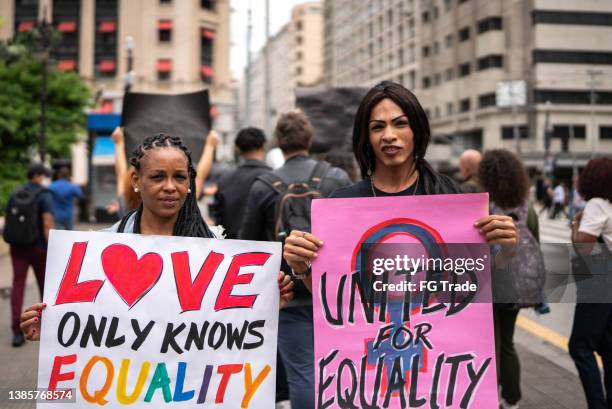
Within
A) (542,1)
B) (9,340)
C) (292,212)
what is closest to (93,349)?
(292,212)

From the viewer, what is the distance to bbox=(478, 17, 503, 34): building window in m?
18.2

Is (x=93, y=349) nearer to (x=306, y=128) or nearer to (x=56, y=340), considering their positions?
(x=56, y=340)

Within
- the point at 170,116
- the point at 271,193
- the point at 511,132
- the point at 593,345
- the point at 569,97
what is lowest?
the point at 593,345

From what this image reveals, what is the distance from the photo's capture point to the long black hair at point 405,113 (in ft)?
8.30

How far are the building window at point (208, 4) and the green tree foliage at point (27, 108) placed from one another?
27.0 meters

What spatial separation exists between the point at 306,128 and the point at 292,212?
65cm

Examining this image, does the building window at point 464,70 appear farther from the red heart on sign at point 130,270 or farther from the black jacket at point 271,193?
the red heart on sign at point 130,270

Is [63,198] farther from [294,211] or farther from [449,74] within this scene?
[449,74]

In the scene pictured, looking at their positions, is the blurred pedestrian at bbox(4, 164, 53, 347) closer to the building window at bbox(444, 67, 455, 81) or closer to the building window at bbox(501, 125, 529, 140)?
the building window at bbox(501, 125, 529, 140)

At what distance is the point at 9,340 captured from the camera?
653 centimetres

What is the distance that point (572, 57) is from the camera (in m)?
16.8

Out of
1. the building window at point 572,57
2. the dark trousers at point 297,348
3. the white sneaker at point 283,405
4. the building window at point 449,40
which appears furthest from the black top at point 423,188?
the building window at point 449,40

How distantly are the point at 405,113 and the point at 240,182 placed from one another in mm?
2659

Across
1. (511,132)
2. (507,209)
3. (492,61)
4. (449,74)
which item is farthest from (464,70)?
(507,209)
